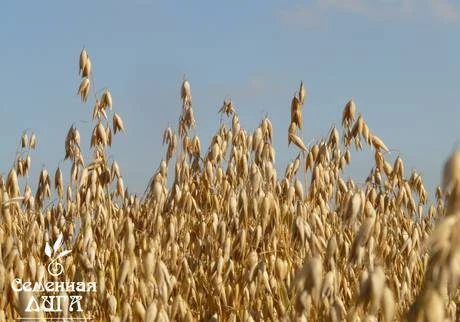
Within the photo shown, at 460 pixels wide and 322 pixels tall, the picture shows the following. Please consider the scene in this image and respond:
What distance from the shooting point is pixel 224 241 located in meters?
2.70

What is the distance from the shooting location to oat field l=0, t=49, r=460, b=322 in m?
1.86

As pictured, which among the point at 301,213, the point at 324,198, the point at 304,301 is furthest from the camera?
the point at 324,198

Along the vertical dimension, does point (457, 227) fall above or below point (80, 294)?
below

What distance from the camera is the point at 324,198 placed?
11.6ft

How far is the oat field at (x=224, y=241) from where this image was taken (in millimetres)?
1860

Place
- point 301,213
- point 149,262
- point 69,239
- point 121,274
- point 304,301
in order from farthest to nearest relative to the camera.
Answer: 1. point 69,239
2. point 301,213
3. point 121,274
4. point 149,262
5. point 304,301

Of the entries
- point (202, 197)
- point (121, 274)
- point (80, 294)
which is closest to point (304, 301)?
point (121, 274)

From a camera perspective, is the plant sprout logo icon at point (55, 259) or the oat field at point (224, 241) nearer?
the oat field at point (224, 241)

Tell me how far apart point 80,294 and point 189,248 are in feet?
2.98

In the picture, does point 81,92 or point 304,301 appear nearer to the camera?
point 304,301

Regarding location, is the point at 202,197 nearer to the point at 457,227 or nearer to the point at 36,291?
the point at 36,291

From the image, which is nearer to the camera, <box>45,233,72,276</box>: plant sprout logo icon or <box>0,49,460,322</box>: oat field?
<box>0,49,460,322</box>: oat field

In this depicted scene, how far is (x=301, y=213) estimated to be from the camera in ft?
7.92

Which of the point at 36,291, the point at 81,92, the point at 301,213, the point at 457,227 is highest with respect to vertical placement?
the point at 81,92
